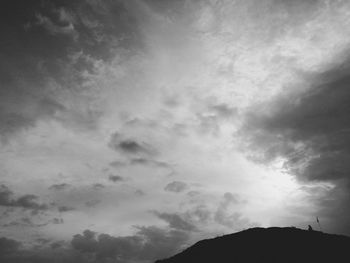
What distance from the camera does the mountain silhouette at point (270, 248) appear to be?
50781 millimetres

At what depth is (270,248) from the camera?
53.9 meters

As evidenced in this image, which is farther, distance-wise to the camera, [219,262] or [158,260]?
[158,260]

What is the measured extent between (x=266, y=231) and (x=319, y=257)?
11.1m

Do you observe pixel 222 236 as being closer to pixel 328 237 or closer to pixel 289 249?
pixel 289 249

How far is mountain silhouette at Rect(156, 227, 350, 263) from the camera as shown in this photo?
5078 cm

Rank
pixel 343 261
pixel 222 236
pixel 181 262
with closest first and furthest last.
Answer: pixel 343 261
pixel 181 262
pixel 222 236

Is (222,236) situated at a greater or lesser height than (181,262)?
greater

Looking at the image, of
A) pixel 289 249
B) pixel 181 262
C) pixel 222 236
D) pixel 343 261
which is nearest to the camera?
pixel 343 261

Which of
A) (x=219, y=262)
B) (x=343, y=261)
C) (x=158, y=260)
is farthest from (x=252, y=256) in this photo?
(x=158, y=260)

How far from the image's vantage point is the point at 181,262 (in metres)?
58.0

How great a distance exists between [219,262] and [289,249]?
38.4ft

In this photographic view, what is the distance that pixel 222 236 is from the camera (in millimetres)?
61969

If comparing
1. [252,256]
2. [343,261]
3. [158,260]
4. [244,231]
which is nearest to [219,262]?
[252,256]

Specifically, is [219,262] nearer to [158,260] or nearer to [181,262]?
[181,262]
